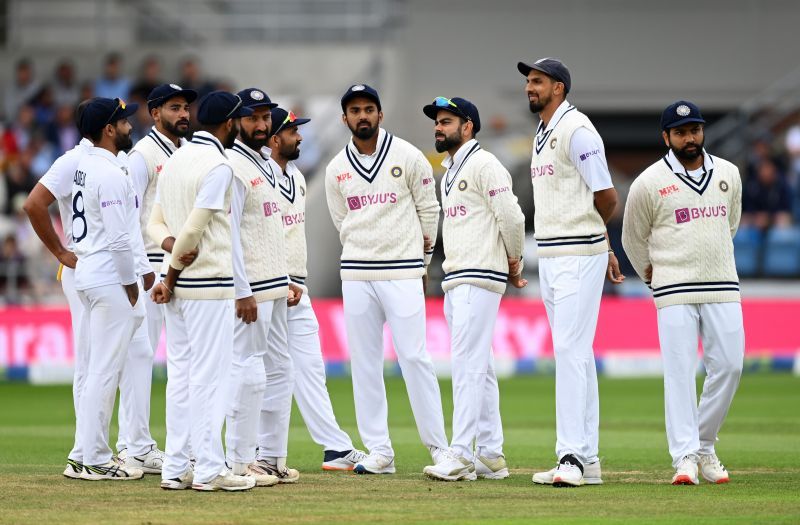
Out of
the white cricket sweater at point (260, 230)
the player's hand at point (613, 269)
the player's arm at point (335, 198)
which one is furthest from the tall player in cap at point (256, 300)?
the player's hand at point (613, 269)

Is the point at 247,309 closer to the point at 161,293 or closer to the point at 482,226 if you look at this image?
the point at 161,293

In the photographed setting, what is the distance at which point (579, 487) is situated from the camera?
906 cm

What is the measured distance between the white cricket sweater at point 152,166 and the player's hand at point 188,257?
1.72 meters

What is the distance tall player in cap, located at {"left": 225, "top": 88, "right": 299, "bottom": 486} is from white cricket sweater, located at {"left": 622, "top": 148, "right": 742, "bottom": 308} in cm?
253

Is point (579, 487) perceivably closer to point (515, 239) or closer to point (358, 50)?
point (515, 239)

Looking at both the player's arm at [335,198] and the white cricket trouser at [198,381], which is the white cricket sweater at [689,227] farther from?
the white cricket trouser at [198,381]

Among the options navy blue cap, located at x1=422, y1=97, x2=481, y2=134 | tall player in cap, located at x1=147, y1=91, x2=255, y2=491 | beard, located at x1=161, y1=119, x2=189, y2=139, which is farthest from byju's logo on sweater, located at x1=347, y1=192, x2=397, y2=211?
tall player in cap, located at x1=147, y1=91, x2=255, y2=491

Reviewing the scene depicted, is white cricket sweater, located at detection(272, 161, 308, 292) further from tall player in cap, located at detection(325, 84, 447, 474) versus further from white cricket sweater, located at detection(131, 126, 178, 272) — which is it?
white cricket sweater, located at detection(131, 126, 178, 272)

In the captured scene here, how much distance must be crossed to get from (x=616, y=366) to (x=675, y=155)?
11515mm

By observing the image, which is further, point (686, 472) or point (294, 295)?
point (294, 295)

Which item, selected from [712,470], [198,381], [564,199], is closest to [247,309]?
[198,381]

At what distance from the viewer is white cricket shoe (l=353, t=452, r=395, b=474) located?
393 inches

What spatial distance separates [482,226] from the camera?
9.70 metres

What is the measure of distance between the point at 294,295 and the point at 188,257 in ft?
5.30
